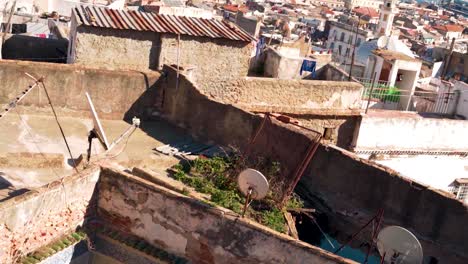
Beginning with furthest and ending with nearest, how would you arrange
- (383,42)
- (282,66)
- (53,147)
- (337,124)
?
(383,42)
(282,66)
(337,124)
(53,147)

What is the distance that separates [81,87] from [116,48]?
153 cm

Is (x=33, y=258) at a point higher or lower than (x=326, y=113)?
lower

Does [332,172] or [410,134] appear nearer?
[332,172]

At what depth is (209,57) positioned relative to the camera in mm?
18797

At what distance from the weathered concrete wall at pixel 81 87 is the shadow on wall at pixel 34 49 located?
2872mm

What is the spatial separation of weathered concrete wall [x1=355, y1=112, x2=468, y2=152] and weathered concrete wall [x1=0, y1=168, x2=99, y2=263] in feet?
36.0

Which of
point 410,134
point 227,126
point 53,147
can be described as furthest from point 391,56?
point 53,147

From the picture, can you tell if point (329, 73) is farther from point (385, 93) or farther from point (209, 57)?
point (209, 57)

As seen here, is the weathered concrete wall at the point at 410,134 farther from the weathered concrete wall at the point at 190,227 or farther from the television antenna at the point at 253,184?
the weathered concrete wall at the point at 190,227

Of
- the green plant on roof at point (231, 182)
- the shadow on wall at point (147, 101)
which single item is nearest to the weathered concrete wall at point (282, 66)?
the shadow on wall at point (147, 101)

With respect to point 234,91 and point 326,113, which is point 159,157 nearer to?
point 234,91

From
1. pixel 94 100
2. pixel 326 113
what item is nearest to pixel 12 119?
pixel 94 100

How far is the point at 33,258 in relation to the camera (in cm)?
1106

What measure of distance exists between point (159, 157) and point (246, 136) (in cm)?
223
